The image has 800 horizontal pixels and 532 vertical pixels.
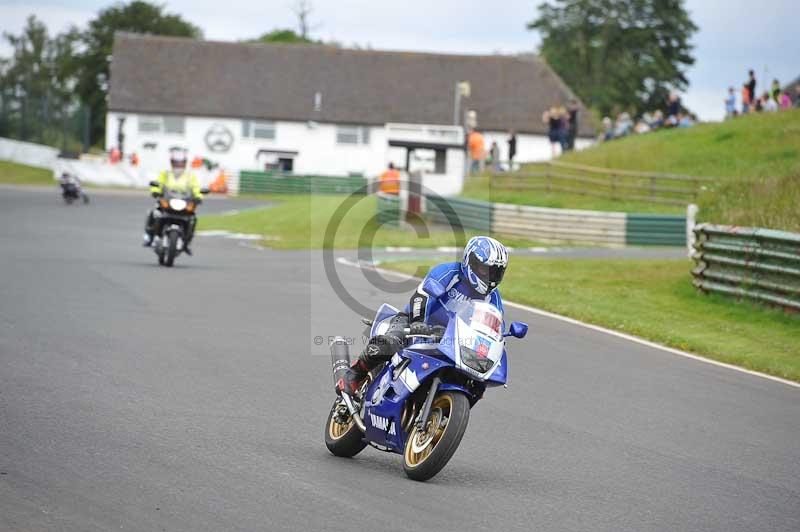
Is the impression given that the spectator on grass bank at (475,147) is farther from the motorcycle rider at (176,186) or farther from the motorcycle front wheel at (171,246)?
the motorcycle front wheel at (171,246)

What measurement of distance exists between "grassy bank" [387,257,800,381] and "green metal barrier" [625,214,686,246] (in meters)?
7.72

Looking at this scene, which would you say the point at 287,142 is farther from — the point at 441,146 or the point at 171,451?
the point at 171,451

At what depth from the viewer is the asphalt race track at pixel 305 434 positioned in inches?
274

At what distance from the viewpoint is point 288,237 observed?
34.4 metres

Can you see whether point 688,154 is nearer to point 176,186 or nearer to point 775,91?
point 775,91

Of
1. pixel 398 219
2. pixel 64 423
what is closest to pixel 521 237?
pixel 398 219

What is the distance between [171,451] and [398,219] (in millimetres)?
28975

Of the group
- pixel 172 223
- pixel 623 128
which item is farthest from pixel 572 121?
pixel 172 223

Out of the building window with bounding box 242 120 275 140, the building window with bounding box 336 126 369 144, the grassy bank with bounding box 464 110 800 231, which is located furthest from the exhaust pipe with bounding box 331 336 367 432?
the building window with bounding box 242 120 275 140

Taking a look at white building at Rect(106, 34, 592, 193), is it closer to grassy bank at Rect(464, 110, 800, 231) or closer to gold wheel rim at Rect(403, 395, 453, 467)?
grassy bank at Rect(464, 110, 800, 231)

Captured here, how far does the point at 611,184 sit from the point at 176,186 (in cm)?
1936

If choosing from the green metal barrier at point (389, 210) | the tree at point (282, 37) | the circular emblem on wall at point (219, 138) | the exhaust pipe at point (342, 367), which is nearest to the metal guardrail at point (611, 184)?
the green metal barrier at point (389, 210)

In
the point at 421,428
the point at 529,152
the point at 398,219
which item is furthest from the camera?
the point at 529,152

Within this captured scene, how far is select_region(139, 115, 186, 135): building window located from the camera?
78750mm
